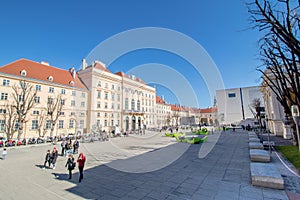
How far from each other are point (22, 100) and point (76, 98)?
436 inches

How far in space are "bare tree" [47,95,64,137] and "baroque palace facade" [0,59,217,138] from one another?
29 centimetres

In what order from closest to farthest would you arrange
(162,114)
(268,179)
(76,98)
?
(268,179) → (76,98) → (162,114)

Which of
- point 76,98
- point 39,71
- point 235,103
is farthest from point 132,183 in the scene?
point 235,103

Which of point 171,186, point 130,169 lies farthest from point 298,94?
point 130,169

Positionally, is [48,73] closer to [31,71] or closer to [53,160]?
[31,71]

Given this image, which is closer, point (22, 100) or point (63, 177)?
point (63, 177)

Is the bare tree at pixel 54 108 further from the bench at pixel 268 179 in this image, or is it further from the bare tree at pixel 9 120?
the bench at pixel 268 179

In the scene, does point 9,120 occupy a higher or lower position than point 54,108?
lower

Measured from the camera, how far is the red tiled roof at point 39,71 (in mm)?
27594

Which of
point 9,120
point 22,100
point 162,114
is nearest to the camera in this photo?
point 9,120

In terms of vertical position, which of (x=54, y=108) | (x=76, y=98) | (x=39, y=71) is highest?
(x=39, y=71)

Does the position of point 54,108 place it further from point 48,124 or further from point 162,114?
point 162,114

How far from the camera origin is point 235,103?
62.9m

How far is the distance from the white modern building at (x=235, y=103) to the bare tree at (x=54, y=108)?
58.6 meters
